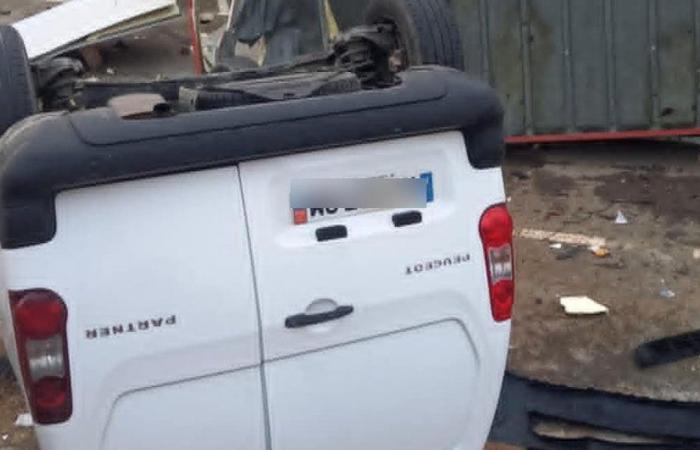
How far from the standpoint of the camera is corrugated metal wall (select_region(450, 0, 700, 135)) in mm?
7512

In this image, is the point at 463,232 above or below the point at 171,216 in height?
below

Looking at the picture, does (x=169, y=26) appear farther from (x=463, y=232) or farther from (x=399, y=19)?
(x=463, y=232)

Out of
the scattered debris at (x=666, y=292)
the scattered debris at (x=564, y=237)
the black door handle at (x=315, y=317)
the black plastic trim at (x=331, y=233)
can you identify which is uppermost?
the black plastic trim at (x=331, y=233)

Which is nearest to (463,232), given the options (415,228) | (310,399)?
(415,228)

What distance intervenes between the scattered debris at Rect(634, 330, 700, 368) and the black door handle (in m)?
2.34

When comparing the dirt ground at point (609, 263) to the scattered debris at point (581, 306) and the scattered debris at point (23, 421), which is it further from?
the scattered debris at point (23, 421)

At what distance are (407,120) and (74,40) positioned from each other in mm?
8056

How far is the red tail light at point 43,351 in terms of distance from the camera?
2764 millimetres

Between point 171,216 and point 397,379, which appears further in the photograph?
point 397,379

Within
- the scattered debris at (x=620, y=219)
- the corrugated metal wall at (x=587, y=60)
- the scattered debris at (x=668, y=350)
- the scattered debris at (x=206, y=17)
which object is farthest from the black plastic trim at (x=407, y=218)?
the scattered debris at (x=206, y=17)

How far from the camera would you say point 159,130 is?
111 inches

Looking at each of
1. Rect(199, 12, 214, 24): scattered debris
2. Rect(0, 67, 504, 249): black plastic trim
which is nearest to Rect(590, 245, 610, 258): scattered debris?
Rect(0, 67, 504, 249): black plastic trim

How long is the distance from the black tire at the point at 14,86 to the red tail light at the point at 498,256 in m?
1.55

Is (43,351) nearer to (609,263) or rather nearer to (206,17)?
(609,263)
